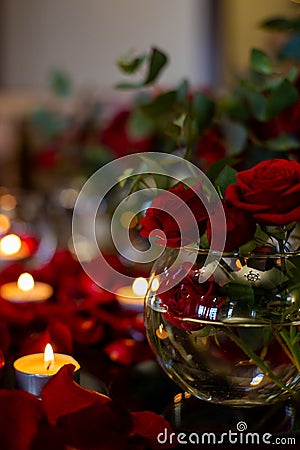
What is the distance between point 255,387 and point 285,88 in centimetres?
37

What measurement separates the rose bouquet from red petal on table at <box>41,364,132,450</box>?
9 cm

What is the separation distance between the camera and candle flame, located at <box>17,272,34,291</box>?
2.83 feet

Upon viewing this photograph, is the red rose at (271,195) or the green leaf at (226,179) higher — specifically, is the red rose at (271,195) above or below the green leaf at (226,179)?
above

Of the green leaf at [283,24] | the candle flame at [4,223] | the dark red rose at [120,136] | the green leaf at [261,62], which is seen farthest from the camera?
the dark red rose at [120,136]

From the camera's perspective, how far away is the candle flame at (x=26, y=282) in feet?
2.83

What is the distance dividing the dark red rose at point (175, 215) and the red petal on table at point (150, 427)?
135 mm

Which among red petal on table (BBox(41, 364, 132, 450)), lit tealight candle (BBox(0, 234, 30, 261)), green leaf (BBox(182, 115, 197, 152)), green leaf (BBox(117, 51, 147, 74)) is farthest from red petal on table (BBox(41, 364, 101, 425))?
lit tealight candle (BBox(0, 234, 30, 261))

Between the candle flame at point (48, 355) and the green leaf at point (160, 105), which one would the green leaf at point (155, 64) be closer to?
the green leaf at point (160, 105)

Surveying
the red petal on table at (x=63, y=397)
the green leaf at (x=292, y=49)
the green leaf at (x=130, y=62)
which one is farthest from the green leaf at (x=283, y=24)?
the red petal on table at (x=63, y=397)

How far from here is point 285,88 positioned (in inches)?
31.7

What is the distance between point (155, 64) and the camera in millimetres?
815

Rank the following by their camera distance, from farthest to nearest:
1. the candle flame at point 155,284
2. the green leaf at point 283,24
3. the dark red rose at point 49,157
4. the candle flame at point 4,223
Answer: the dark red rose at point 49,157, the candle flame at point 4,223, the green leaf at point 283,24, the candle flame at point 155,284

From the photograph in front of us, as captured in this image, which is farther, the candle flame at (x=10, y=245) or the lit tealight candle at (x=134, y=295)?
the candle flame at (x=10, y=245)

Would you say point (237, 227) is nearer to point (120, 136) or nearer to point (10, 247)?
point (10, 247)
